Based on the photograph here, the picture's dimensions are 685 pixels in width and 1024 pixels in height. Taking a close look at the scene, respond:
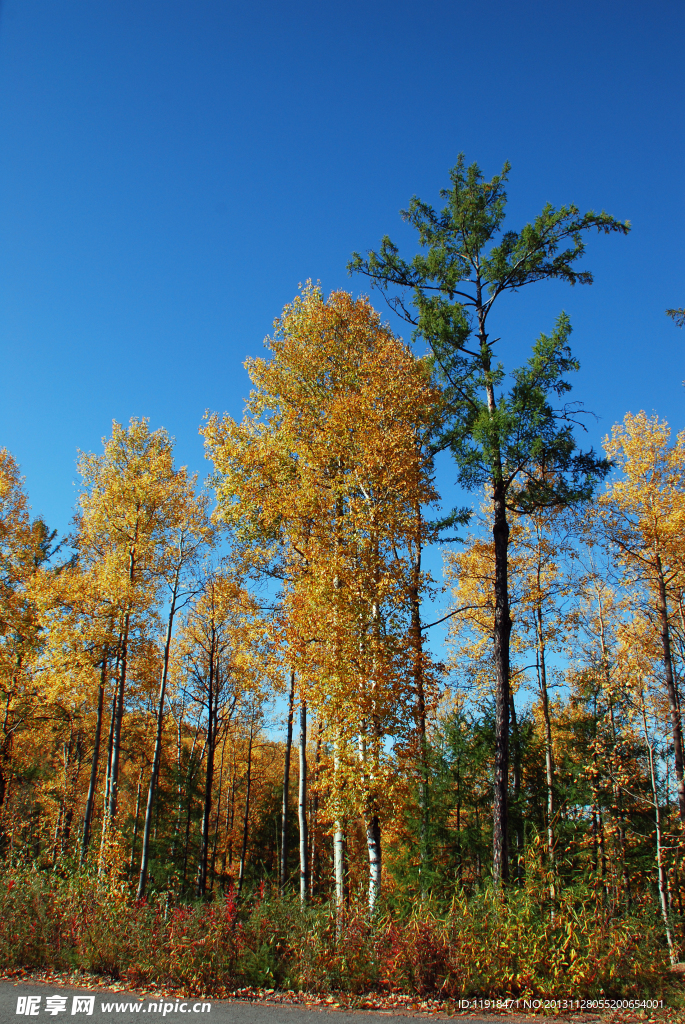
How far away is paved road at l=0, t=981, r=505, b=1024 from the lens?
5605 millimetres

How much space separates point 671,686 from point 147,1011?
479 inches

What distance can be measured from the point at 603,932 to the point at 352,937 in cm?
302

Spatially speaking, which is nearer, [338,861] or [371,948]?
[371,948]

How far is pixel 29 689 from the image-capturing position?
1495 cm

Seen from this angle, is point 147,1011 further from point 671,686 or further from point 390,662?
point 671,686

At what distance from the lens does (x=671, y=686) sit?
13.0 meters

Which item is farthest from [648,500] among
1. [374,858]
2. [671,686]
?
[374,858]

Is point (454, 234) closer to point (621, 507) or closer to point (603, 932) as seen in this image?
point (621, 507)

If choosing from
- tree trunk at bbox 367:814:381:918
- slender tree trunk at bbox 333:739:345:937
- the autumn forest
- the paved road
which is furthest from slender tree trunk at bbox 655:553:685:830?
the paved road

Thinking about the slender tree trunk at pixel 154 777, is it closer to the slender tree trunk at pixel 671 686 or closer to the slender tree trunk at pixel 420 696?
the slender tree trunk at pixel 420 696

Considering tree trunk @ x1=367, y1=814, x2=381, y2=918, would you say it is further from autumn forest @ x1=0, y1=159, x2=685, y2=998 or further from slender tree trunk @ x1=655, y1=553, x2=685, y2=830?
slender tree trunk @ x1=655, y1=553, x2=685, y2=830

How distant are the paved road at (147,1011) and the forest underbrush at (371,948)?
483mm

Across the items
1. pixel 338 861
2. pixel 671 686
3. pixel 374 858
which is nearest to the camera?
pixel 374 858

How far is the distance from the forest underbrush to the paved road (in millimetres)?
483
